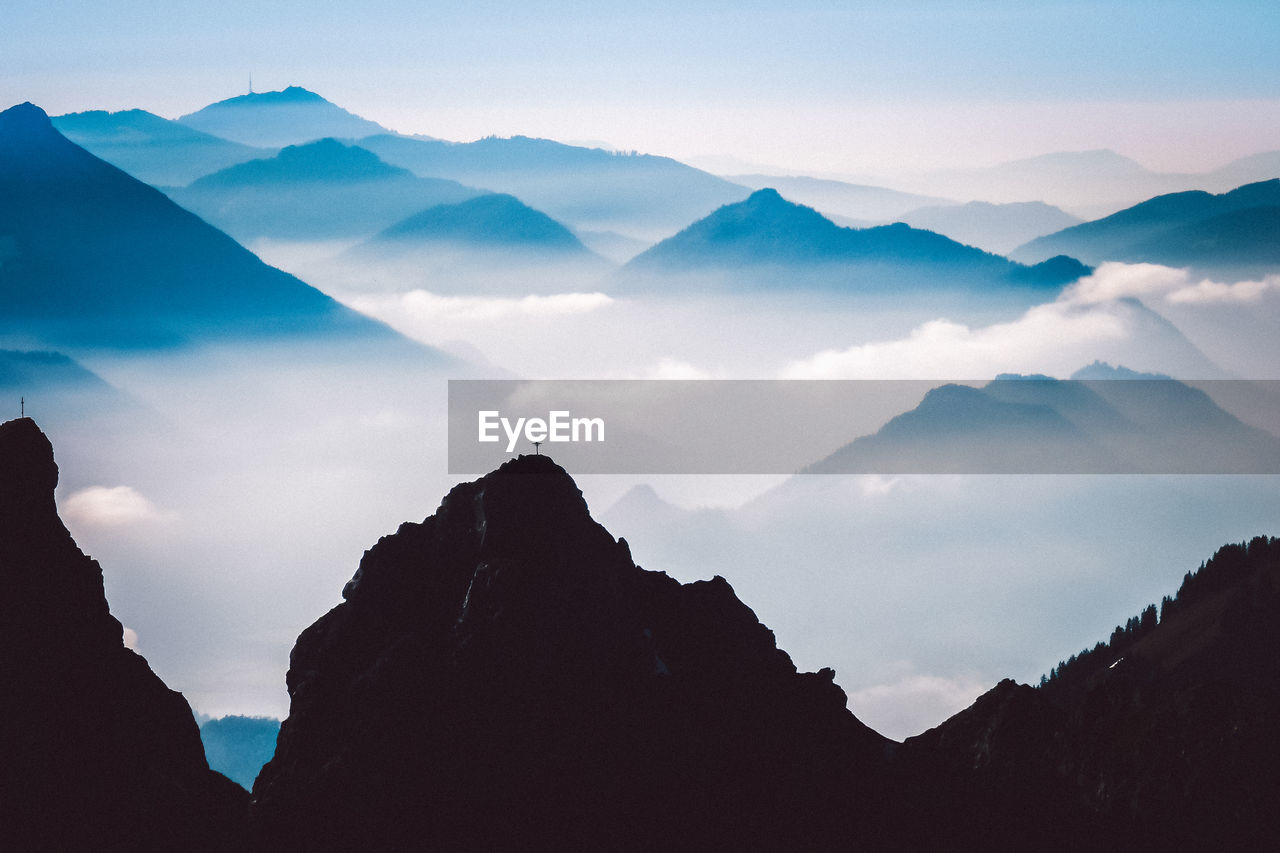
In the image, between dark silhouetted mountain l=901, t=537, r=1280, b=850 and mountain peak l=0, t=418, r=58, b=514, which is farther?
dark silhouetted mountain l=901, t=537, r=1280, b=850

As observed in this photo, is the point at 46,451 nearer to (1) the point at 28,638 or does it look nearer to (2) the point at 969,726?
(1) the point at 28,638

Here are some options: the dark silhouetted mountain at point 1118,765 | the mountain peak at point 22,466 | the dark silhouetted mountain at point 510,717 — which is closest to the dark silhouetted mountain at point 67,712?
the mountain peak at point 22,466

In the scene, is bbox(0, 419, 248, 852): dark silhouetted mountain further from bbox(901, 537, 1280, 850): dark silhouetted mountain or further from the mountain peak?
bbox(901, 537, 1280, 850): dark silhouetted mountain

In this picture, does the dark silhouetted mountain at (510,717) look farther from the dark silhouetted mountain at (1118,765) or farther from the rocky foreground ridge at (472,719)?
the dark silhouetted mountain at (1118,765)

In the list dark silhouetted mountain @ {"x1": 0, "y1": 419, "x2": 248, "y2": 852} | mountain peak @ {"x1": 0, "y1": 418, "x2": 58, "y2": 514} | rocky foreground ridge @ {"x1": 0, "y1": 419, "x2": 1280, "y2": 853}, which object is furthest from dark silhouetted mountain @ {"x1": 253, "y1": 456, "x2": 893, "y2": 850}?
mountain peak @ {"x1": 0, "y1": 418, "x2": 58, "y2": 514}

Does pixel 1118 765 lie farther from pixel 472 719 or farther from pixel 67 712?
pixel 67 712
